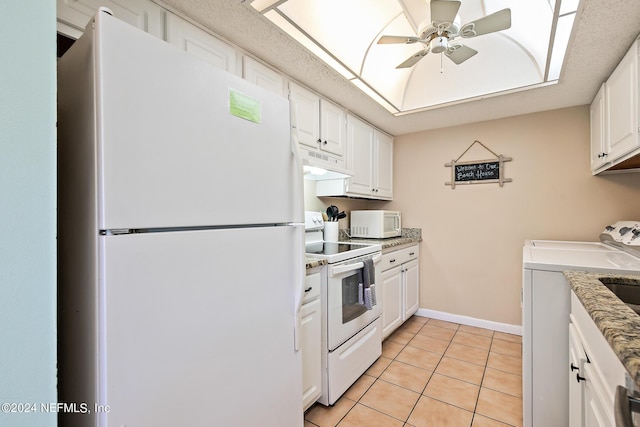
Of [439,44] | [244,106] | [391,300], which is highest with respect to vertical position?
[439,44]

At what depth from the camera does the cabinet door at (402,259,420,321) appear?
9.68 ft

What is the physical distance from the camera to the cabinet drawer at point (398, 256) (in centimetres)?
254

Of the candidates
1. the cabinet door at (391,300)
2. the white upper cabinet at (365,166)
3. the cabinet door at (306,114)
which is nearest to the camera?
the cabinet door at (306,114)

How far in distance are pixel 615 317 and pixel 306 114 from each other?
1.92 meters

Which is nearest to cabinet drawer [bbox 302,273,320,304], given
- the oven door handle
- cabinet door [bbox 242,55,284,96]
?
the oven door handle

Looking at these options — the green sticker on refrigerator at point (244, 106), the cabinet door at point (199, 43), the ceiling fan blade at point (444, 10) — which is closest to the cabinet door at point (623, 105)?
the ceiling fan blade at point (444, 10)

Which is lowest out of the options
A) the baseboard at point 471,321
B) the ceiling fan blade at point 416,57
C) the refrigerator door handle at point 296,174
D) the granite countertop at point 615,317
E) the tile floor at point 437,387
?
the tile floor at point 437,387

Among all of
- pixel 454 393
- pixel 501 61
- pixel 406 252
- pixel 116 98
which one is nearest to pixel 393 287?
pixel 406 252

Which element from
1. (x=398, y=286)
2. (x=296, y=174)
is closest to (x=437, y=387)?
(x=398, y=286)

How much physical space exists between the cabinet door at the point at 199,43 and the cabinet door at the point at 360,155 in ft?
4.23

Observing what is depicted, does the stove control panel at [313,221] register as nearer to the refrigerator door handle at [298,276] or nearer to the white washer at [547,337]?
the refrigerator door handle at [298,276]

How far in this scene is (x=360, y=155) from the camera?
9.30 feet

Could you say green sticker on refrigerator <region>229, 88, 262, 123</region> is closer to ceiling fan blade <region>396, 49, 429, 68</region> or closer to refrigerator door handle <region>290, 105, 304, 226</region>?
refrigerator door handle <region>290, 105, 304, 226</region>

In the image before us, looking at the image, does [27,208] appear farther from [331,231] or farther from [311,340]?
[331,231]
